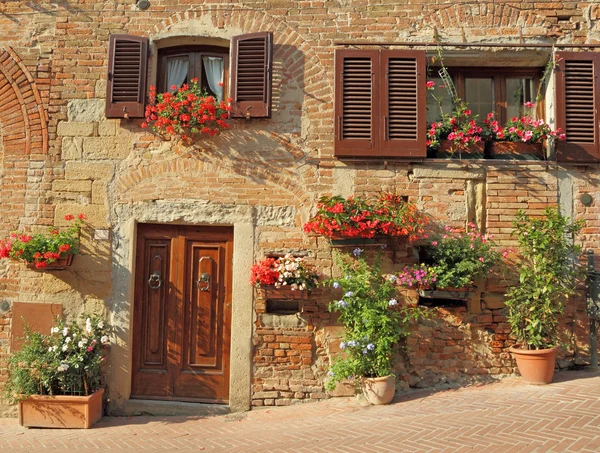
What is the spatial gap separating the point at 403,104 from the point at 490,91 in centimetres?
129

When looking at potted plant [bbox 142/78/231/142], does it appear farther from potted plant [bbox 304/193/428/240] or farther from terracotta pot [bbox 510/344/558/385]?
terracotta pot [bbox 510/344/558/385]

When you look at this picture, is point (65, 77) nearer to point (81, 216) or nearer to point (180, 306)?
point (81, 216)

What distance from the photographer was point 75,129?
6.19 metres

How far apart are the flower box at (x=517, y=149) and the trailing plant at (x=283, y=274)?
2705 millimetres

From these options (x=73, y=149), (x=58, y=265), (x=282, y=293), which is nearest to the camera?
(x=282, y=293)

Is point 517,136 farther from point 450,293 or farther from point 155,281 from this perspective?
point 155,281

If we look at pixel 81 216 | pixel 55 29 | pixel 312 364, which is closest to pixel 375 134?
pixel 312 364

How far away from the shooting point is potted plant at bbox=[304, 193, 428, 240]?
215 inches

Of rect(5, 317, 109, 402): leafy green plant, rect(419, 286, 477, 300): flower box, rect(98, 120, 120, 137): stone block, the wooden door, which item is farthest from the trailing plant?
rect(98, 120, 120, 137): stone block

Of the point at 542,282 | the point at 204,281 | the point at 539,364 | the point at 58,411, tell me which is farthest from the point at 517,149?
the point at 58,411

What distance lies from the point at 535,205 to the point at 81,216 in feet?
17.5

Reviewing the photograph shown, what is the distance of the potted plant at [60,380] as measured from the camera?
17.5 feet

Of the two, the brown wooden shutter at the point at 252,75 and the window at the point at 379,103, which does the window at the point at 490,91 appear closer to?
the window at the point at 379,103

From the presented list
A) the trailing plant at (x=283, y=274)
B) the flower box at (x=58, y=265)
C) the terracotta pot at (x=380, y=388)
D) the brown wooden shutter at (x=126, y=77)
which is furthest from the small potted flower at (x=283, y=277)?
the brown wooden shutter at (x=126, y=77)
